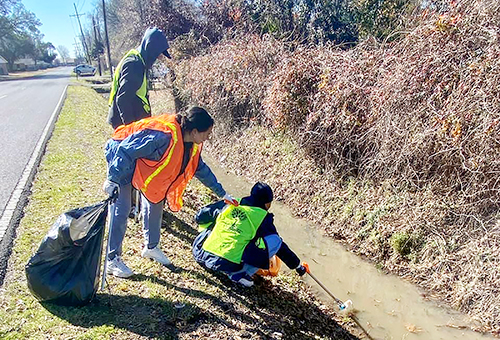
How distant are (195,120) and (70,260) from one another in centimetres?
138

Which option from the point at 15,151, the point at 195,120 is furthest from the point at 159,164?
the point at 15,151

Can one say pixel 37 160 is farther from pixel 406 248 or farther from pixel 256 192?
pixel 406 248

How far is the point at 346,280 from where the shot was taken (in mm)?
4574

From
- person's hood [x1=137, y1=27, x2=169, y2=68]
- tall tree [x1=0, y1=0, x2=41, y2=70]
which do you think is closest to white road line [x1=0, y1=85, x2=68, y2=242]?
person's hood [x1=137, y1=27, x2=169, y2=68]

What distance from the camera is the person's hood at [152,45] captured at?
393 cm

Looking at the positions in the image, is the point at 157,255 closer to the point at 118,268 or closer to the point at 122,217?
the point at 118,268

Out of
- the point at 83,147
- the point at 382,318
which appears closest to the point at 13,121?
the point at 83,147

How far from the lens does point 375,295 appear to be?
14.1ft

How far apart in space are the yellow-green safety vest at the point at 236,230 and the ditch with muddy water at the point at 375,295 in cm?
140

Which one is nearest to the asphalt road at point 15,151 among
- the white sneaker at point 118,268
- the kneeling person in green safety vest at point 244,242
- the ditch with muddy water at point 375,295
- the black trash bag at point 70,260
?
the black trash bag at point 70,260

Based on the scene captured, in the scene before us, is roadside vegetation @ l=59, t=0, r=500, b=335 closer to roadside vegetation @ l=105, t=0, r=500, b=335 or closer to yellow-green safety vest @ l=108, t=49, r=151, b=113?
roadside vegetation @ l=105, t=0, r=500, b=335

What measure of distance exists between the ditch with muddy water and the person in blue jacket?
1985 millimetres

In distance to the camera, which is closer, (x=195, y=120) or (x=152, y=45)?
(x=195, y=120)

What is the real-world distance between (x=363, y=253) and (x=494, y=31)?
307cm
